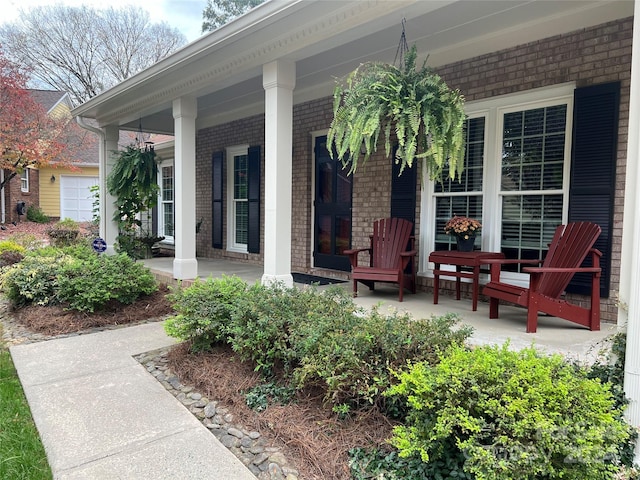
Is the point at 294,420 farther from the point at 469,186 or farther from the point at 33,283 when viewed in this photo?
the point at 33,283

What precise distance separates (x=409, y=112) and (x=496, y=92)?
190cm

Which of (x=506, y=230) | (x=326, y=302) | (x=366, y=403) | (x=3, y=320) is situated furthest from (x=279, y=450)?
(x=3, y=320)

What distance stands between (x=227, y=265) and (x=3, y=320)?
3208 mm

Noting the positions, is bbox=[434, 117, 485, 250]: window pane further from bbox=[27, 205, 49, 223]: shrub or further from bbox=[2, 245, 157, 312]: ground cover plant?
bbox=[27, 205, 49, 223]: shrub

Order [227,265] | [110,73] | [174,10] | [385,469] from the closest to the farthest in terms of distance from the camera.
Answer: [385,469] < [227,265] < [110,73] < [174,10]

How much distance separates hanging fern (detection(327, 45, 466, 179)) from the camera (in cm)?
285

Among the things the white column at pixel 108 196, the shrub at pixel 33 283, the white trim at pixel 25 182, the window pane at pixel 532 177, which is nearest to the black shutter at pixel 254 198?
the white column at pixel 108 196

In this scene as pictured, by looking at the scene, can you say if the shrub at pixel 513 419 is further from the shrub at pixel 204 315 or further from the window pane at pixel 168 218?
the window pane at pixel 168 218

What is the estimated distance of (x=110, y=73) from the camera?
1969 cm

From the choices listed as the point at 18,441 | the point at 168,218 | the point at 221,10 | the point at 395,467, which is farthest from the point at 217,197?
the point at 221,10

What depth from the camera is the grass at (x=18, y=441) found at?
1995 mm

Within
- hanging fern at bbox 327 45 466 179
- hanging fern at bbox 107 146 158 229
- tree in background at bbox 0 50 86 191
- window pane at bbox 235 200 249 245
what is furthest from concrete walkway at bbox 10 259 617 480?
tree in background at bbox 0 50 86 191

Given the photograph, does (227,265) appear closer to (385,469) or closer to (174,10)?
(385,469)

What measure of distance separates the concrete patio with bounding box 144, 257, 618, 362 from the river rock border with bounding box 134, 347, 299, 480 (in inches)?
45.6
